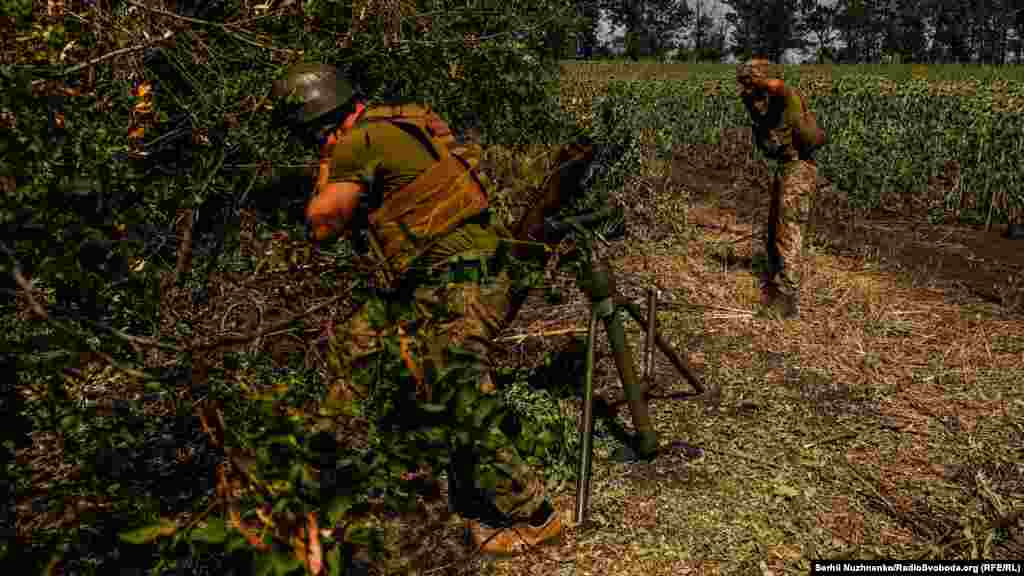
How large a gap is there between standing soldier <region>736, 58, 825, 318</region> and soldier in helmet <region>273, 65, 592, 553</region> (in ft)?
12.0

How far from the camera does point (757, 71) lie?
634 cm

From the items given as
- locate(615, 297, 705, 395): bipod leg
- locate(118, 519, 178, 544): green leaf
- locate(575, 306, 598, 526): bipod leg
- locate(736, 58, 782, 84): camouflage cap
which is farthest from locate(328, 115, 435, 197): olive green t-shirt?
locate(736, 58, 782, 84): camouflage cap

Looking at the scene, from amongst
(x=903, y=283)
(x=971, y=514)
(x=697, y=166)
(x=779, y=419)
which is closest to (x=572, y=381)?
(x=779, y=419)

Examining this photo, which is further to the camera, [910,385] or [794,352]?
[794,352]

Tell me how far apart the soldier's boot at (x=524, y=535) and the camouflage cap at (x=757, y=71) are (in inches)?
169

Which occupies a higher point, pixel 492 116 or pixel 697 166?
pixel 492 116

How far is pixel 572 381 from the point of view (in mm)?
4961

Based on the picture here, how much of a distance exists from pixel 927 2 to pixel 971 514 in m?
103

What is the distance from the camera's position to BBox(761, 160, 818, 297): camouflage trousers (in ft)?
20.8

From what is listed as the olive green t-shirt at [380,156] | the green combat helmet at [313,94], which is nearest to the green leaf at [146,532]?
the olive green t-shirt at [380,156]

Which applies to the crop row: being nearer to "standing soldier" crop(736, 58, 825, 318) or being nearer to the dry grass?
"standing soldier" crop(736, 58, 825, 318)

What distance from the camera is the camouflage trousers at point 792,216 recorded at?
635cm

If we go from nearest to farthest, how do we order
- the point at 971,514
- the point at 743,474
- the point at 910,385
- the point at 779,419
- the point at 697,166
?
the point at 971,514 < the point at 743,474 < the point at 779,419 < the point at 910,385 < the point at 697,166

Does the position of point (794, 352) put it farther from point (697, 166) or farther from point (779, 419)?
point (697, 166)
